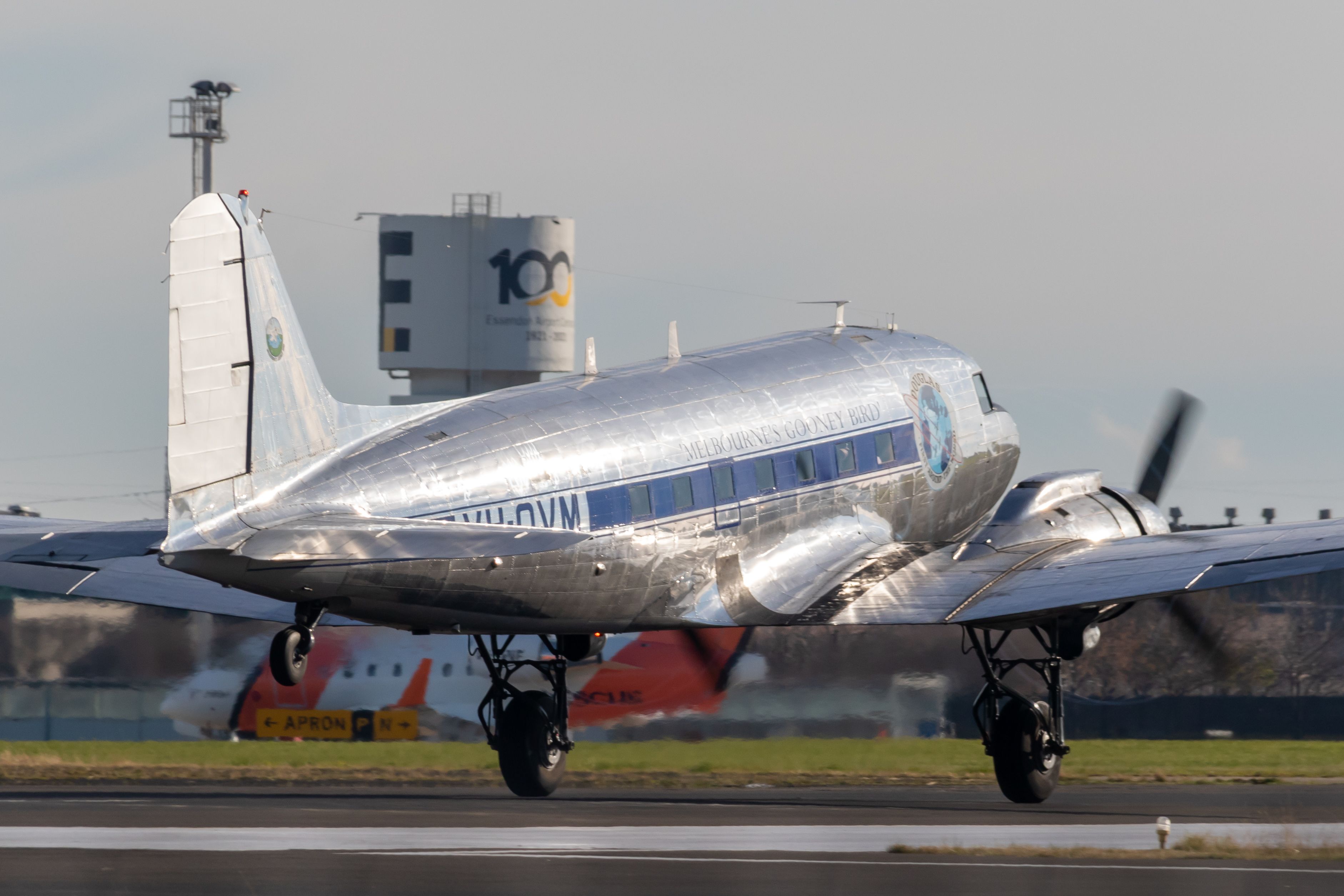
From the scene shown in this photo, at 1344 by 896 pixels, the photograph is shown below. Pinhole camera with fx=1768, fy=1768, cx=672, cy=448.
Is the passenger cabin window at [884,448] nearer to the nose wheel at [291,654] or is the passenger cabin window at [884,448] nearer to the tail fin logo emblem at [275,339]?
the tail fin logo emblem at [275,339]

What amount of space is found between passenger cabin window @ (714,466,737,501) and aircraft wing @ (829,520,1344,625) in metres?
2.24

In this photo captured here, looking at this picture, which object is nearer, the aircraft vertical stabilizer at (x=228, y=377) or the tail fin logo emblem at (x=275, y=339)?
the aircraft vertical stabilizer at (x=228, y=377)

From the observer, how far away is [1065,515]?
2623 centimetres

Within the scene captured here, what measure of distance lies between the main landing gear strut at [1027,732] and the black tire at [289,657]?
10001 mm

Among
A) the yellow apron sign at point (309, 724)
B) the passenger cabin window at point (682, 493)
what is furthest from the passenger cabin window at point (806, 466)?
the yellow apron sign at point (309, 724)

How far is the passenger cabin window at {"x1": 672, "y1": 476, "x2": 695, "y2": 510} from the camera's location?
897 inches

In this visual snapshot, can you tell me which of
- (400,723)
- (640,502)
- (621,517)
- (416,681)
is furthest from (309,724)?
(621,517)

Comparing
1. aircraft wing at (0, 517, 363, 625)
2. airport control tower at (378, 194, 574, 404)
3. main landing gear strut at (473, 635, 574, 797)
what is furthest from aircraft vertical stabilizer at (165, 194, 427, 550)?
airport control tower at (378, 194, 574, 404)

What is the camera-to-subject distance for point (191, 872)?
16234 millimetres

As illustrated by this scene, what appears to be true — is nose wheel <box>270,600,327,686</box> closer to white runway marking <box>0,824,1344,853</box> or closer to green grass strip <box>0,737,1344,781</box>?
white runway marking <box>0,824,1344,853</box>

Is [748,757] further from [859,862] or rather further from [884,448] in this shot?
[859,862]

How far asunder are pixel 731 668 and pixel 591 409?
36.7ft

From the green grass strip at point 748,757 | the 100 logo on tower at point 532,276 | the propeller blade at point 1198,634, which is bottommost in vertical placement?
the green grass strip at point 748,757

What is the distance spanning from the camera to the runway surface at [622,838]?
1575 centimetres
